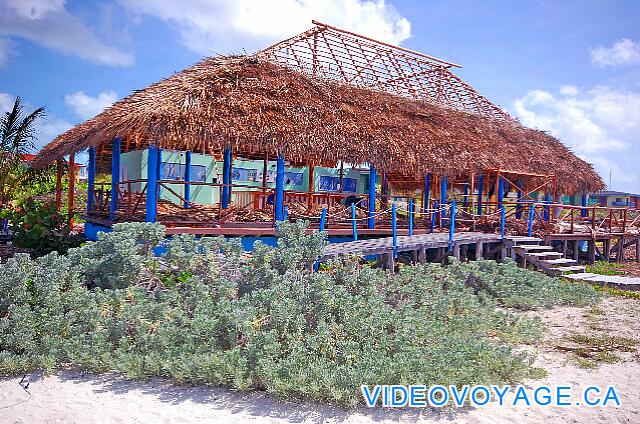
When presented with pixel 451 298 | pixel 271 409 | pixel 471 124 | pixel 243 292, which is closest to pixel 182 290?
pixel 243 292

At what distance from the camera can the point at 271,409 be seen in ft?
16.5

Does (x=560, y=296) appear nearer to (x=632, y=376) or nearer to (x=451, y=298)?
(x=451, y=298)

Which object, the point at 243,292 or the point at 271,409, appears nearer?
the point at 271,409

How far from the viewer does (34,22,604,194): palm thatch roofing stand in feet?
35.1

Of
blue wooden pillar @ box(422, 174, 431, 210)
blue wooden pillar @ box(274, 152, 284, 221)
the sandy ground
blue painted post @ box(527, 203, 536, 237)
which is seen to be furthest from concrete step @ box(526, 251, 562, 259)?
the sandy ground

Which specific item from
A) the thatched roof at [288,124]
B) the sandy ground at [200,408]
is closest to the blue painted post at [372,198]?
the thatched roof at [288,124]

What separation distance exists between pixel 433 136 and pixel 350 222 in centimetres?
366

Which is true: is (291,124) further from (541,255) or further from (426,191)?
(541,255)

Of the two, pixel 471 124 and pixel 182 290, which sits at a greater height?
pixel 471 124

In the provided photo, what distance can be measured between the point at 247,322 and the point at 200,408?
4.07 ft

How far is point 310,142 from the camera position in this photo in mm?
11852

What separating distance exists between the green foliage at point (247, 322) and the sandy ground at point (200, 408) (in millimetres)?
157

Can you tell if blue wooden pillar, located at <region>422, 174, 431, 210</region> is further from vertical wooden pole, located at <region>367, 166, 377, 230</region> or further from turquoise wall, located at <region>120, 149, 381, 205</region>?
turquoise wall, located at <region>120, 149, 381, 205</region>

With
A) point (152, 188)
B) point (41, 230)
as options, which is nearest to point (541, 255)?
point (152, 188)
